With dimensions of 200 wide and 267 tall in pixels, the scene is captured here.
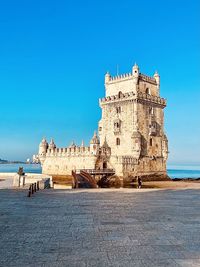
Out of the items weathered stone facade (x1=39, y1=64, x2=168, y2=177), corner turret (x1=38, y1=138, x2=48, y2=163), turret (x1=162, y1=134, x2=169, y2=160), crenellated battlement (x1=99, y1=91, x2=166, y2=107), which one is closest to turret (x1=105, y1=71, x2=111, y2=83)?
weathered stone facade (x1=39, y1=64, x2=168, y2=177)

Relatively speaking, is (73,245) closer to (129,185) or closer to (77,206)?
(77,206)

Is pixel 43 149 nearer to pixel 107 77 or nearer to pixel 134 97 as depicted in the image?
pixel 107 77

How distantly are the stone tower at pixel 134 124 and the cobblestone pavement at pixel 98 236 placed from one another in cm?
3944

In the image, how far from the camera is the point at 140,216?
12.9m

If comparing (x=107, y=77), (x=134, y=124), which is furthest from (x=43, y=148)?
(x=134, y=124)

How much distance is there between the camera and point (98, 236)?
9383 mm

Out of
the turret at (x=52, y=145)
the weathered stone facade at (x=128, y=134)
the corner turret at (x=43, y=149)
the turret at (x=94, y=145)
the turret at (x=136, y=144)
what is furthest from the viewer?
the turret at (x=52, y=145)

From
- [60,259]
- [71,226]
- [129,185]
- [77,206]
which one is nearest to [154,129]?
[129,185]

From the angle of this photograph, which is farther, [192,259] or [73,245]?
[73,245]

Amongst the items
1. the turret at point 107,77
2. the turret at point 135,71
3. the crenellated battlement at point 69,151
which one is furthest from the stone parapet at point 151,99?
the crenellated battlement at point 69,151

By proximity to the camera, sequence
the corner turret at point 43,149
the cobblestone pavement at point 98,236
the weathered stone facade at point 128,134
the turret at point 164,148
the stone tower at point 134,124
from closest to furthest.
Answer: the cobblestone pavement at point 98,236
the stone tower at point 134,124
the weathered stone facade at point 128,134
the turret at point 164,148
the corner turret at point 43,149

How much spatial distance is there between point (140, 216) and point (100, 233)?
346 centimetres

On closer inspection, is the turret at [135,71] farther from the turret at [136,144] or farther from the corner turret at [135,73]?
the turret at [136,144]

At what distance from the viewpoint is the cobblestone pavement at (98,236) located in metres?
7.20
